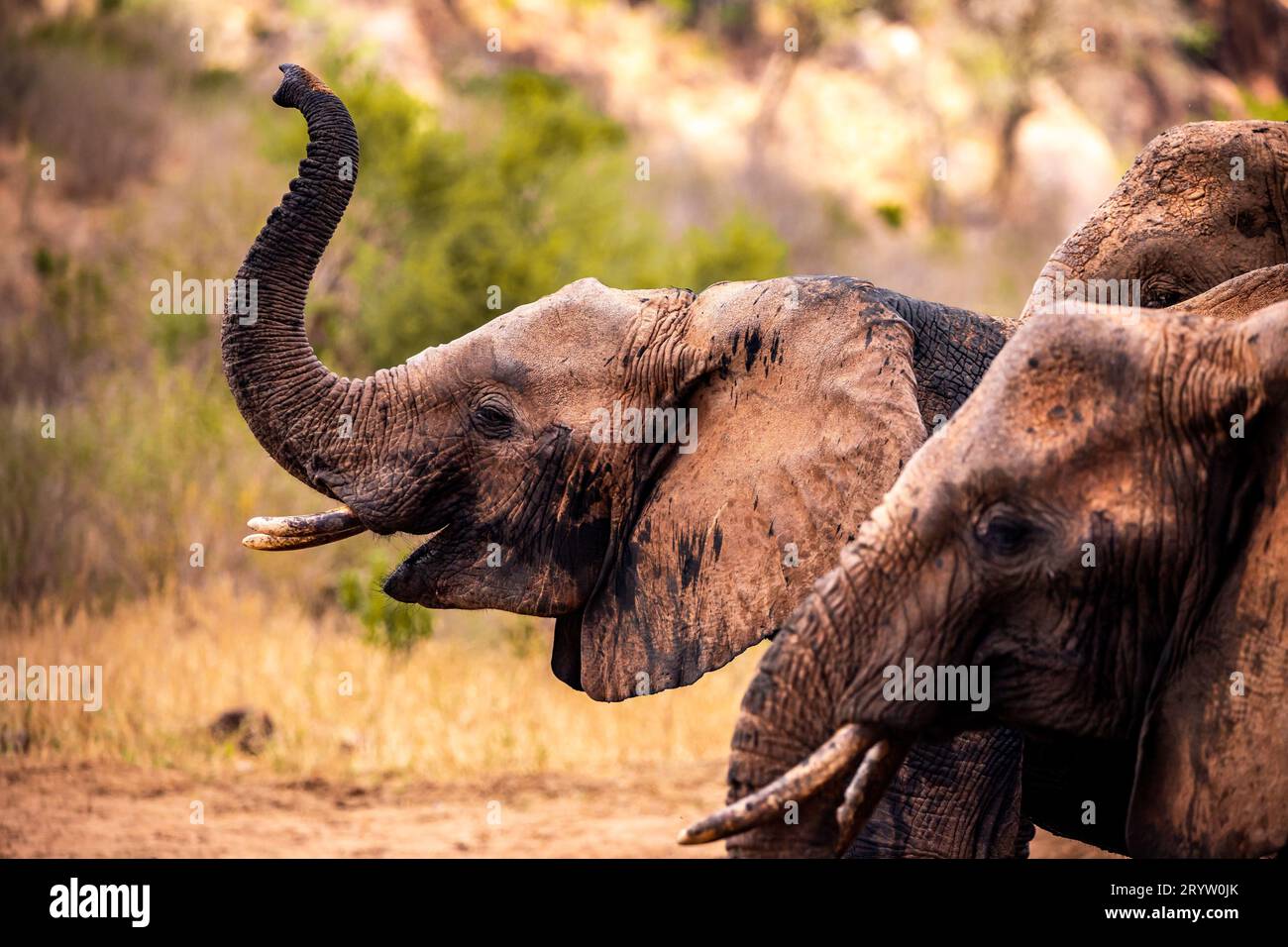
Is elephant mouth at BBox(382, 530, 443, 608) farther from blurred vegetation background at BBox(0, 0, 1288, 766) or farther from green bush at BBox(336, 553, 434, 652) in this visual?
green bush at BBox(336, 553, 434, 652)

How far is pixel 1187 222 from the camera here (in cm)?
480

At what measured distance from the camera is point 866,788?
282 centimetres

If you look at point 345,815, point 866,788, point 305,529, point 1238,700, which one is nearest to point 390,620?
point 345,815

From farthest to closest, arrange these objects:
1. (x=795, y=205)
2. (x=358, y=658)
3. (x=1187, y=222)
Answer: (x=795, y=205) < (x=358, y=658) < (x=1187, y=222)

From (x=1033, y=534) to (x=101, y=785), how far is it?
20.4ft

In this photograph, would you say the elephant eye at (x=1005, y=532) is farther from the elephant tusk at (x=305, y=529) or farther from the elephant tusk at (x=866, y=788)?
the elephant tusk at (x=305, y=529)

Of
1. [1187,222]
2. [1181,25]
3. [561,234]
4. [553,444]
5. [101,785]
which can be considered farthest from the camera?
[1181,25]

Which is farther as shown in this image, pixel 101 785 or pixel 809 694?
pixel 101 785

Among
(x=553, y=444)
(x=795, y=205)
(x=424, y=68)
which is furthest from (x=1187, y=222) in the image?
(x=424, y=68)

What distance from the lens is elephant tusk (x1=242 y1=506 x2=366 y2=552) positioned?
14.5 feet

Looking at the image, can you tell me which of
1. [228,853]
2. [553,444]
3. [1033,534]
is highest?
[553,444]

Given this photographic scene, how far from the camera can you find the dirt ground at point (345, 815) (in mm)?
7215

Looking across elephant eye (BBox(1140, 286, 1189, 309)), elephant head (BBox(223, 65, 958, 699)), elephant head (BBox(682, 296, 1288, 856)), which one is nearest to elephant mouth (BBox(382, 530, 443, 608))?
elephant head (BBox(223, 65, 958, 699))

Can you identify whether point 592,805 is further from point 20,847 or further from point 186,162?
point 186,162
